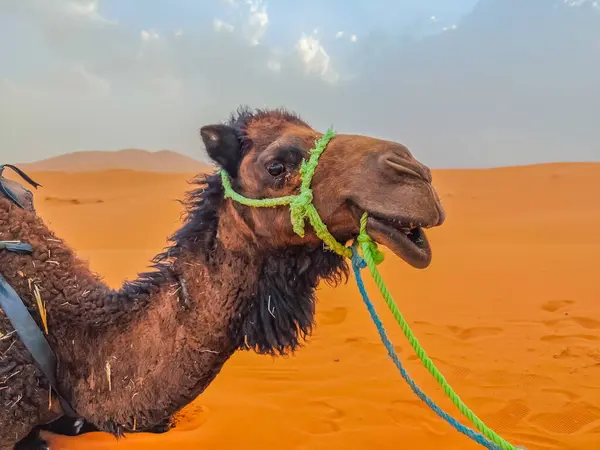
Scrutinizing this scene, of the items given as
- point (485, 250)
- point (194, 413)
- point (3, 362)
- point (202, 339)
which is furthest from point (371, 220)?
point (485, 250)

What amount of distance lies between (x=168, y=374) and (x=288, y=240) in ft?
2.57

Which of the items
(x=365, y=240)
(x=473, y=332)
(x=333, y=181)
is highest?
(x=473, y=332)

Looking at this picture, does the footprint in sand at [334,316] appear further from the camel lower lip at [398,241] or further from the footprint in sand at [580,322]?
the camel lower lip at [398,241]

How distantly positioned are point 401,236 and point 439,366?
3911mm

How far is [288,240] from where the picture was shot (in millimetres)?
2227

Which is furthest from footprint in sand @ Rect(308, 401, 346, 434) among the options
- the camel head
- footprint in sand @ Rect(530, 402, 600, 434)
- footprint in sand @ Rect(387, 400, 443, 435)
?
the camel head

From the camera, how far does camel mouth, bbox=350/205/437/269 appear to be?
190cm

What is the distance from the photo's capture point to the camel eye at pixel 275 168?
2213 mm

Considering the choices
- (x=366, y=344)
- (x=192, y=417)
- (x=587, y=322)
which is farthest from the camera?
(x=587, y=322)

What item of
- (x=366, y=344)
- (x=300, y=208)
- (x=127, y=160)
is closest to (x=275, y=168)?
(x=300, y=208)

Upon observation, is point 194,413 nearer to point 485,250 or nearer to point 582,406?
point 582,406

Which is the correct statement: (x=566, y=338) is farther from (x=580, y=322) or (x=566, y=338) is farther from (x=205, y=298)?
(x=205, y=298)

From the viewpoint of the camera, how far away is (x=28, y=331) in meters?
2.43

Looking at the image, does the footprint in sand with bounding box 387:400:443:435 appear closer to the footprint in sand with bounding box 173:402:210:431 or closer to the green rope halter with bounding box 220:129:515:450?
the footprint in sand with bounding box 173:402:210:431
